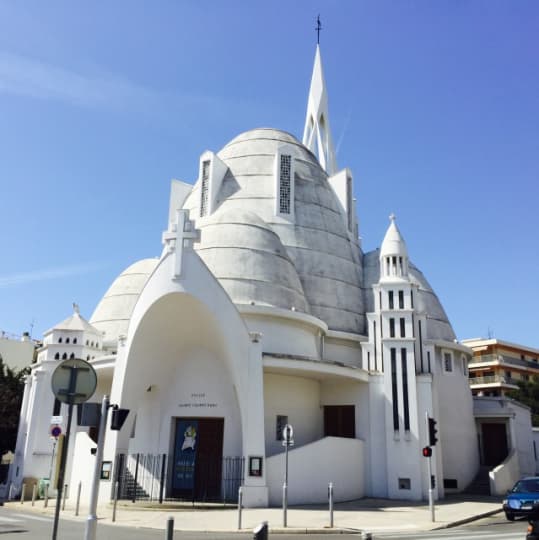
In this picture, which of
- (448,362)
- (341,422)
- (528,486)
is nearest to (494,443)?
(448,362)

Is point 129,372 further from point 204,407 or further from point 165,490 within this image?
point 165,490

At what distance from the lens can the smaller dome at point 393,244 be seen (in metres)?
29.6

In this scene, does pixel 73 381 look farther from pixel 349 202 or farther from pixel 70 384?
pixel 349 202

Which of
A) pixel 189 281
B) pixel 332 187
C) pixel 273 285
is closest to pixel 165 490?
pixel 189 281

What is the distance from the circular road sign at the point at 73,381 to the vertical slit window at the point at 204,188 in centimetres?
2661

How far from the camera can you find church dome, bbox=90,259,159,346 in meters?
32.6

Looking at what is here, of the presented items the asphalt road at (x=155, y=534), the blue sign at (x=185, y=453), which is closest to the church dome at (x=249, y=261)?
the blue sign at (x=185, y=453)

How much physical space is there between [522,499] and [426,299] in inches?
808

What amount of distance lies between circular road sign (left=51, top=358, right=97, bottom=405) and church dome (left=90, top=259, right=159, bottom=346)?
79.7 ft

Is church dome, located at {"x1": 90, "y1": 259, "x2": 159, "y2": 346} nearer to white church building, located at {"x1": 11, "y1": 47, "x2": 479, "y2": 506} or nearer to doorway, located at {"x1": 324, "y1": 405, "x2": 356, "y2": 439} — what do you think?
white church building, located at {"x1": 11, "y1": 47, "x2": 479, "y2": 506}

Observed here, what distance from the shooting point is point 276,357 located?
23406mm

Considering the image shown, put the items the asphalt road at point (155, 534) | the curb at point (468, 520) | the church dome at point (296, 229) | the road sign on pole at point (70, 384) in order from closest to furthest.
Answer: the road sign on pole at point (70, 384), the asphalt road at point (155, 534), the curb at point (468, 520), the church dome at point (296, 229)

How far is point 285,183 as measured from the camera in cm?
3500

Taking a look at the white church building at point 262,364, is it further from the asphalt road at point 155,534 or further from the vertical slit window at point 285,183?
the asphalt road at point 155,534
